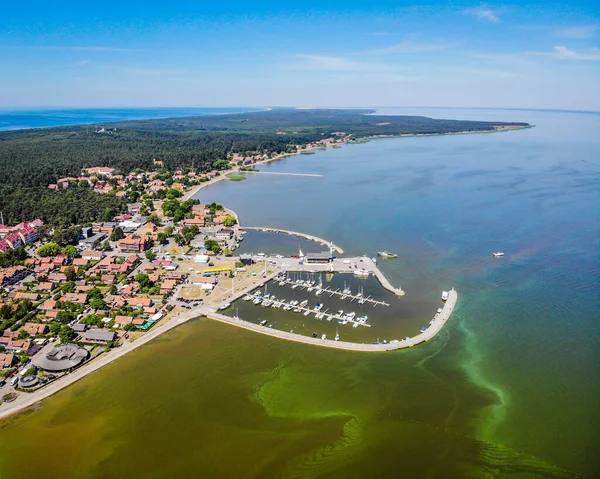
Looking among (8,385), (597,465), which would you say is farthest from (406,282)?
(8,385)

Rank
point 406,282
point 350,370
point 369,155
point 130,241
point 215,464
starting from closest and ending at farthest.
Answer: point 215,464 → point 350,370 → point 406,282 → point 130,241 → point 369,155

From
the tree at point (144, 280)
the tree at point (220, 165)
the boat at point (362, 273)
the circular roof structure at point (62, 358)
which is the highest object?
the tree at point (220, 165)

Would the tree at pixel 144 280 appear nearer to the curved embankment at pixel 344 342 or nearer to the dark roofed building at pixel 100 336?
the curved embankment at pixel 344 342

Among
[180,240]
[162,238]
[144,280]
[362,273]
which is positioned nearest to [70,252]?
[162,238]

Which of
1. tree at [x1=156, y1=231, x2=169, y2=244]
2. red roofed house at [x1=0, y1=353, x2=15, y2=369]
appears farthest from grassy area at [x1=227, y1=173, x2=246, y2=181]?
red roofed house at [x1=0, y1=353, x2=15, y2=369]

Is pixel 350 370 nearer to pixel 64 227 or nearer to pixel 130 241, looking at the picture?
pixel 130 241

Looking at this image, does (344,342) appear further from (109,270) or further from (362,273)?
(109,270)

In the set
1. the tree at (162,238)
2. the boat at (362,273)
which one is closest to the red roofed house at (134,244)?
the tree at (162,238)
